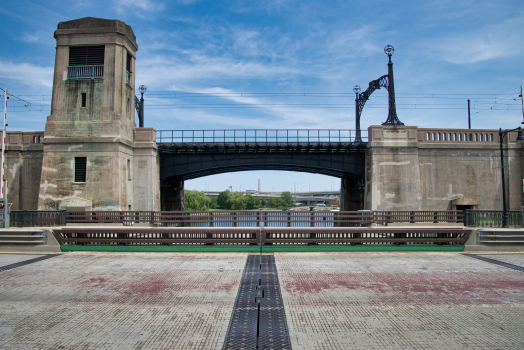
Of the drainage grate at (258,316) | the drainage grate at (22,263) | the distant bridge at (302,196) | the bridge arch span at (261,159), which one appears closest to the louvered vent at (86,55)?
the bridge arch span at (261,159)

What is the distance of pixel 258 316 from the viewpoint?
5.69 meters

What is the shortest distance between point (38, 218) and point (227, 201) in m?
91.3

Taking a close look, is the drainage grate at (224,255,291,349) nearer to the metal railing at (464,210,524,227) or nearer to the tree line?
the metal railing at (464,210,524,227)

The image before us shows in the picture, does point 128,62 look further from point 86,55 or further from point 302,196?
point 302,196

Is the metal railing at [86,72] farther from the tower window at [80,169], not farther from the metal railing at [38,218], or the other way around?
the metal railing at [38,218]

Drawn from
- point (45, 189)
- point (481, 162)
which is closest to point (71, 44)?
point (45, 189)

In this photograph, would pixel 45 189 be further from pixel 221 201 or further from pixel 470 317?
pixel 221 201

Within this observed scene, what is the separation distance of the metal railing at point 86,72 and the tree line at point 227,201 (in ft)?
170

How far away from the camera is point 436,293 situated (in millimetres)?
6918

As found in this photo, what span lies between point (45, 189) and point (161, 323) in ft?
79.6

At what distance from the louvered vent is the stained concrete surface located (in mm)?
20250

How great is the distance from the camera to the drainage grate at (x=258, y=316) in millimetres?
4730

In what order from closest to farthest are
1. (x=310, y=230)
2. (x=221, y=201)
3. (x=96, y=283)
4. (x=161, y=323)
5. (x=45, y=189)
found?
(x=161, y=323) → (x=96, y=283) → (x=310, y=230) → (x=45, y=189) → (x=221, y=201)

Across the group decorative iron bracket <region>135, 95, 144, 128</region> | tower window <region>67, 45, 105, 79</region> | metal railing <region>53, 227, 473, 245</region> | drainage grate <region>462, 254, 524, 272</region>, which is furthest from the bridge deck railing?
decorative iron bracket <region>135, 95, 144, 128</region>
